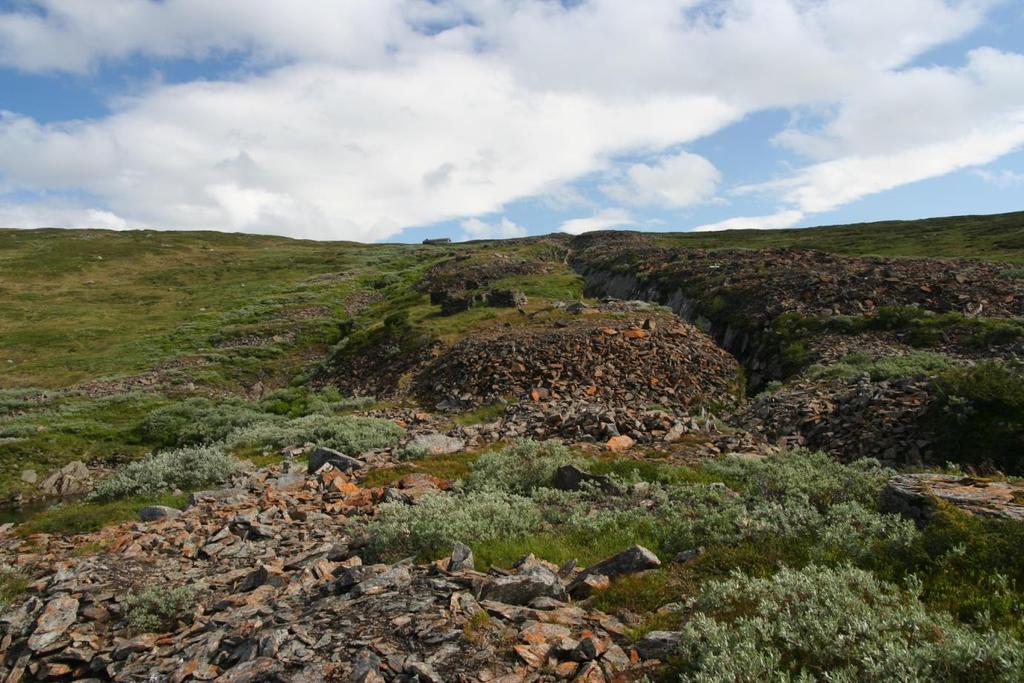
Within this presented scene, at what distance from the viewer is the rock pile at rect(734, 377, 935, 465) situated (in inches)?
491

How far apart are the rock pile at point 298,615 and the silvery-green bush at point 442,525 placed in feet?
1.46

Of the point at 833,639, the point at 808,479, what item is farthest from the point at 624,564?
the point at 808,479

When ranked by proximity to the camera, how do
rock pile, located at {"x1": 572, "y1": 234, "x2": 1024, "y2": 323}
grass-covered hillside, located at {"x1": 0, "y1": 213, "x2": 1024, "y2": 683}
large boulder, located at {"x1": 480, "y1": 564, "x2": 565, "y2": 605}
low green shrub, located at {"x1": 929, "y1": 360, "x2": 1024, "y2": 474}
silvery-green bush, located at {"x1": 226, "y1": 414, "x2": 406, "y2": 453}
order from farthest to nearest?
rock pile, located at {"x1": 572, "y1": 234, "x2": 1024, "y2": 323} → silvery-green bush, located at {"x1": 226, "y1": 414, "x2": 406, "y2": 453} → low green shrub, located at {"x1": 929, "y1": 360, "x2": 1024, "y2": 474} → large boulder, located at {"x1": 480, "y1": 564, "x2": 565, "y2": 605} → grass-covered hillside, located at {"x1": 0, "y1": 213, "x2": 1024, "y2": 683}

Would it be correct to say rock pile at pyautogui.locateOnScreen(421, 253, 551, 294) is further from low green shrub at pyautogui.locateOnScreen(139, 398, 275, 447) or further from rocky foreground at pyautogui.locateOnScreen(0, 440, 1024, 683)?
rocky foreground at pyautogui.locateOnScreen(0, 440, 1024, 683)

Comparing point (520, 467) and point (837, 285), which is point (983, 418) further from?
point (837, 285)

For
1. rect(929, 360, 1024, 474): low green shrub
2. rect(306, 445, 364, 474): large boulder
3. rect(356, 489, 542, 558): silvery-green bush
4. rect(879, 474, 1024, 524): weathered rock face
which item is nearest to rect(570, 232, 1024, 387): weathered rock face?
rect(929, 360, 1024, 474): low green shrub

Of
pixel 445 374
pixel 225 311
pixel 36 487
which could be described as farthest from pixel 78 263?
pixel 445 374

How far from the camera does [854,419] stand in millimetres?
13789

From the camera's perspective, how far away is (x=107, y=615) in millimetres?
7531

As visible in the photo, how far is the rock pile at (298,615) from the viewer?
16.3ft

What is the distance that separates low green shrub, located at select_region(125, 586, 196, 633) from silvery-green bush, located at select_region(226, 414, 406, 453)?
7979mm

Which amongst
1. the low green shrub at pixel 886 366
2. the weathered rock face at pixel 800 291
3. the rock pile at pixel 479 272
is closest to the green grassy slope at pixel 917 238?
the weathered rock face at pixel 800 291

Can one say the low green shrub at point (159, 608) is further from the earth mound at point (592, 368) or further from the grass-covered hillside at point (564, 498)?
the earth mound at point (592, 368)

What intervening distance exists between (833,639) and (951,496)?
4.00m
